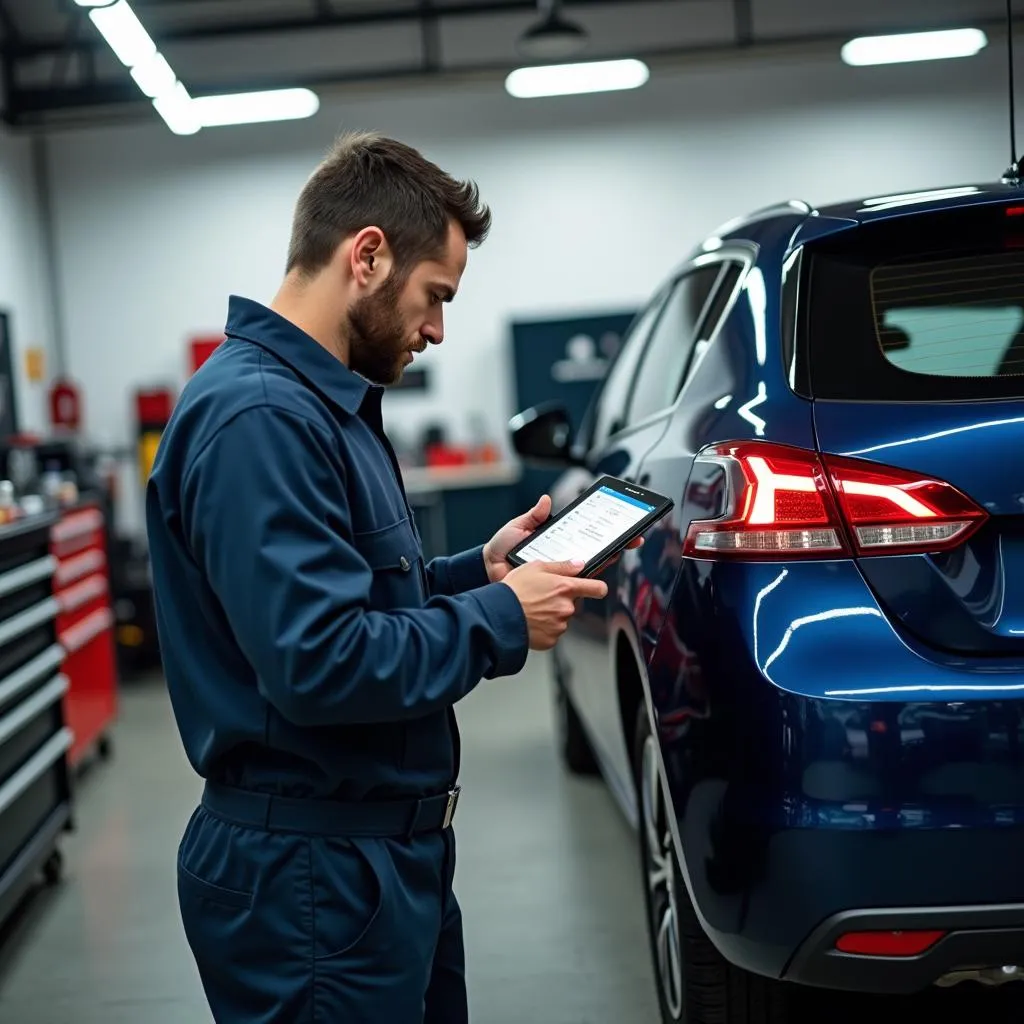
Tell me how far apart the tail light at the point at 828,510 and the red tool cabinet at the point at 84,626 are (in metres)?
2.90

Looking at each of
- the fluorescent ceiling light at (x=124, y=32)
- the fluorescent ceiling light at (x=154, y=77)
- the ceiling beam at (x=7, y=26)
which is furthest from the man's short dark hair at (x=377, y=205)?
the ceiling beam at (x=7, y=26)

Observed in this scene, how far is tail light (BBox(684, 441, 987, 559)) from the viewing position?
156 cm

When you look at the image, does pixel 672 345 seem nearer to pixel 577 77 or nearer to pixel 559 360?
pixel 577 77

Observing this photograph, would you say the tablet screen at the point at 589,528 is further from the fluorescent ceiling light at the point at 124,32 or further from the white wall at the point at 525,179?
the white wall at the point at 525,179

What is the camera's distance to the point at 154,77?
6.59 m

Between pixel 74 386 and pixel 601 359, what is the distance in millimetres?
3678

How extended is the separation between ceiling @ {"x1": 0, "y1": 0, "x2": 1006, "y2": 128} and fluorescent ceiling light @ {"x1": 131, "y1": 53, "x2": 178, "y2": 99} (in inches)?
58.3

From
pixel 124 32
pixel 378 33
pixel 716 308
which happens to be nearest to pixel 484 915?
pixel 716 308

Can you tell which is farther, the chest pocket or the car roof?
the car roof

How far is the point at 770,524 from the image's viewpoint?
1612mm

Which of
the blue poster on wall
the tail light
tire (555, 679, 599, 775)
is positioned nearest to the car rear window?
the tail light

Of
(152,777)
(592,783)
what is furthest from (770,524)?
(152,777)

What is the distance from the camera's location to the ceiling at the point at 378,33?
830 cm

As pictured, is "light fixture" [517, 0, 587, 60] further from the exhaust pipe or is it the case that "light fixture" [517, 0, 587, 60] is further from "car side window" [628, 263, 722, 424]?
the exhaust pipe
